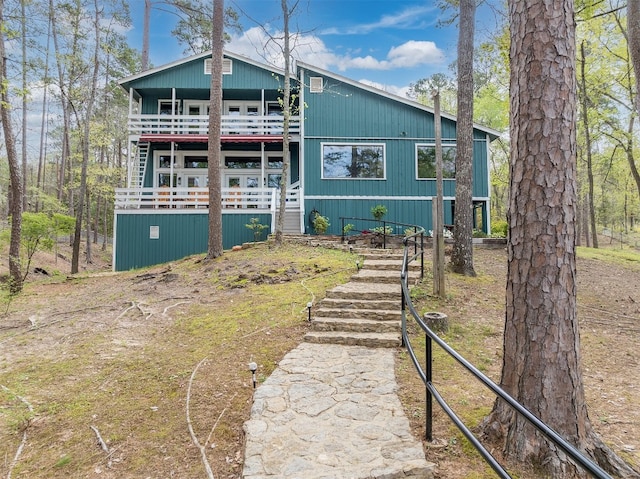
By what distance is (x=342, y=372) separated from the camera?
374 centimetres

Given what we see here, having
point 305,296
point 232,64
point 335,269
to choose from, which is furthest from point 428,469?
point 232,64

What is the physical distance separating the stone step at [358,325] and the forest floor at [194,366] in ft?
1.19

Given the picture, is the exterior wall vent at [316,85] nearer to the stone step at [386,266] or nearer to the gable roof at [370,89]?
the gable roof at [370,89]

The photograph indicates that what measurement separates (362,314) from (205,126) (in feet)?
41.4

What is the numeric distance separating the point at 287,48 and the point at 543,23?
10137 millimetres

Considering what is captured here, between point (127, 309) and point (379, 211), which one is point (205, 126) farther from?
point (127, 309)

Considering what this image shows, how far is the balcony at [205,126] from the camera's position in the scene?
1474 centimetres

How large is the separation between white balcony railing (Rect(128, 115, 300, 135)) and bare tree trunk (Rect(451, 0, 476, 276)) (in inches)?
305

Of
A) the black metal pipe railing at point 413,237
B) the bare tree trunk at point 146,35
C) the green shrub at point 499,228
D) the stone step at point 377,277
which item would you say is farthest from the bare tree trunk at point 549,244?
the bare tree trunk at point 146,35

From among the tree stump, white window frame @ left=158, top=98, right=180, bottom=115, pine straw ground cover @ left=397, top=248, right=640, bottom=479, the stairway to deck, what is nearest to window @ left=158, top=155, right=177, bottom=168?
white window frame @ left=158, top=98, right=180, bottom=115

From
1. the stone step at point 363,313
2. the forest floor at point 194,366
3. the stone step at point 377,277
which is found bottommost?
the forest floor at point 194,366

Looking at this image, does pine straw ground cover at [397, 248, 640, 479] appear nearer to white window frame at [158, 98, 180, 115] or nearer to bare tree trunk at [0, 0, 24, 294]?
bare tree trunk at [0, 0, 24, 294]

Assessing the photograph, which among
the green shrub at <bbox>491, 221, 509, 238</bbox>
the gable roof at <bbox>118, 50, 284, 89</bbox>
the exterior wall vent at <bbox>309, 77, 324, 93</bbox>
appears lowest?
the green shrub at <bbox>491, 221, 509, 238</bbox>

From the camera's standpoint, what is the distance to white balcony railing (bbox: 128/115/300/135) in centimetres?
1477
